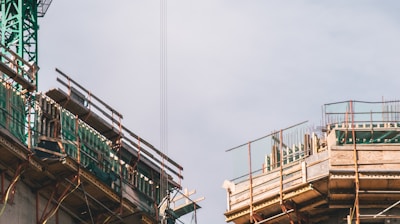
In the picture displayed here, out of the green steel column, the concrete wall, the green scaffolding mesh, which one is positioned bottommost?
the concrete wall

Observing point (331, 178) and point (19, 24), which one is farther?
point (19, 24)

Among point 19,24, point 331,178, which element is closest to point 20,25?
point 19,24

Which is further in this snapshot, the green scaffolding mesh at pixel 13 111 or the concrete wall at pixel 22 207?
the green scaffolding mesh at pixel 13 111

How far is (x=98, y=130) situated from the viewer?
278ft

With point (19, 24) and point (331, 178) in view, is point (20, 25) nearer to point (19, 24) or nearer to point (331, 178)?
point (19, 24)

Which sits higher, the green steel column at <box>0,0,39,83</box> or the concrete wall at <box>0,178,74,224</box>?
the green steel column at <box>0,0,39,83</box>

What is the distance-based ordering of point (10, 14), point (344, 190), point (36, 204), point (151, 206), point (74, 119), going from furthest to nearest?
point (10, 14), point (151, 206), point (74, 119), point (36, 204), point (344, 190)

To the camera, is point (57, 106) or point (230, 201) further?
point (57, 106)

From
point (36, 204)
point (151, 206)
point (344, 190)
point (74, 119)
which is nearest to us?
point (344, 190)

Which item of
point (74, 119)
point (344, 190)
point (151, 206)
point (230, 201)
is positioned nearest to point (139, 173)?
point (151, 206)

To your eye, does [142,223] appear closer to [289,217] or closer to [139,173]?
[139,173]

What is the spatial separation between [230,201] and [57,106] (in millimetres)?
11157

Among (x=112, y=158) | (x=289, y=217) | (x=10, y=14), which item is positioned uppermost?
(x=10, y=14)

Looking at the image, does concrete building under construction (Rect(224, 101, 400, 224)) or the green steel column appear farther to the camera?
the green steel column
